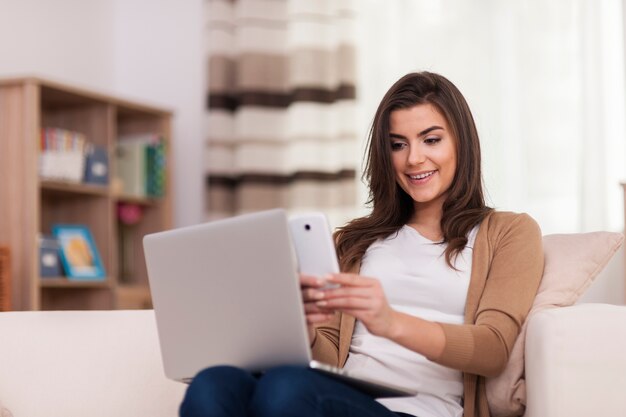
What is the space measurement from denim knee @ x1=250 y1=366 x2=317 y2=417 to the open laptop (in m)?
0.04

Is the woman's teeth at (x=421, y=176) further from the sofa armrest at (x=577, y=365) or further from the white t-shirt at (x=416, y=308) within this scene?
the sofa armrest at (x=577, y=365)

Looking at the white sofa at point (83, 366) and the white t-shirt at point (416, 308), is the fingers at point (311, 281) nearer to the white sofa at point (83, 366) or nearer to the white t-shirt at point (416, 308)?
the white t-shirt at point (416, 308)

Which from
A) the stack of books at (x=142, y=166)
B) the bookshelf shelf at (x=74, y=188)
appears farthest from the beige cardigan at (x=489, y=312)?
the stack of books at (x=142, y=166)

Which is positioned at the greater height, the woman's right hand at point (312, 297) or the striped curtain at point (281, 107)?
the striped curtain at point (281, 107)

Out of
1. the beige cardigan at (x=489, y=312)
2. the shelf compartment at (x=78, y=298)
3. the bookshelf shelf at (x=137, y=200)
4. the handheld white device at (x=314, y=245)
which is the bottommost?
the shelf compartment at (x=78, y=298)

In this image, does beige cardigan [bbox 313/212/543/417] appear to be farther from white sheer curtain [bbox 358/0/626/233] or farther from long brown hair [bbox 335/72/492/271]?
white sheer curtain [bbox 358/0/626/233]

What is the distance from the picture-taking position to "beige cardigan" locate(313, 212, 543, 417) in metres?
1.57

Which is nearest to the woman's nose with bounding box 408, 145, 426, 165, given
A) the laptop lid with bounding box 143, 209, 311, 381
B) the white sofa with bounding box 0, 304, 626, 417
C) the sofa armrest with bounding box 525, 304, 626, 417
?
the sofa armrest with bounding box 525, 304, 626, 417

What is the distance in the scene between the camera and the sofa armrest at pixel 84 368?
192cm

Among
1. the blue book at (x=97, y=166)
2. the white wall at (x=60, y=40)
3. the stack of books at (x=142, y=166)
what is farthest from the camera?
the stack of books at (x=142, y=166)

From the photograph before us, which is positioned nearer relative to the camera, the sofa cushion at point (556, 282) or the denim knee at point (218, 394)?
the denim knee at point (218, 394)

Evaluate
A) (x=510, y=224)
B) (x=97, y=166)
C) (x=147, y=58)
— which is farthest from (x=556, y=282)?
(x=147, y=58)

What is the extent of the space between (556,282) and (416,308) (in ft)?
0.86

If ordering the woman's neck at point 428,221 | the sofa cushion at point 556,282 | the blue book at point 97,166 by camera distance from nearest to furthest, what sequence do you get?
the sofa cushion at point 556,282
the woman's neck at point 428,221
the blue book at point 97,166
